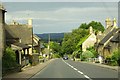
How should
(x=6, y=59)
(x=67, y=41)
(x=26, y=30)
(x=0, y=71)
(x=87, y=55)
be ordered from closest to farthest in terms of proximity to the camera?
(x=0, y=71)
(x=6, y=59)
(x=26, y=30)
(x=87, y=55)
(x=67, y=41)

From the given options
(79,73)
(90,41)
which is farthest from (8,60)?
(90,41)

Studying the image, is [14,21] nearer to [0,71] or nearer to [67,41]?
[0,71]

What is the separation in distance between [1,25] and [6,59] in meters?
3.70

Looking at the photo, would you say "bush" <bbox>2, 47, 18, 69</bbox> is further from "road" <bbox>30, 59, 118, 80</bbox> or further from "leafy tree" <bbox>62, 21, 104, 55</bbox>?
"leafy tree" <bbox>62, 21, 104, 55</bbox>

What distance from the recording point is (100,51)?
9394 centimetres

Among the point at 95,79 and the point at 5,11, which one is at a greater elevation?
the point at 5,11

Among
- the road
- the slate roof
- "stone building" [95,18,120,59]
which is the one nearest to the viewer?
the road

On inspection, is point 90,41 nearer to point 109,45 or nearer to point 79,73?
point 109,45

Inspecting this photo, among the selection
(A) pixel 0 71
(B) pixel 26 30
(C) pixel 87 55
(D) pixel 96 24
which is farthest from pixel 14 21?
(D) pixel 96 24

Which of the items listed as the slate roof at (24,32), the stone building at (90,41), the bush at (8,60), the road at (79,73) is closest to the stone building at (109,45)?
the slate roof at (24,32)

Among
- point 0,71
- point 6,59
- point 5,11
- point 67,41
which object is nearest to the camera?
point 0,71

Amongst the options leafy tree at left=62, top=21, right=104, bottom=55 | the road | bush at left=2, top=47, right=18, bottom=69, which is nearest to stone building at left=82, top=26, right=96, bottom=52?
leafy tree at left=62, top=21, right=104, bottom=55

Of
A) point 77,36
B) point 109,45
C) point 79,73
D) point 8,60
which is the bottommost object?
point 79,73

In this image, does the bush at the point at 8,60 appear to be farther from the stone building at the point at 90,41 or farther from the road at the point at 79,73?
the stone building at the point at 90,41
